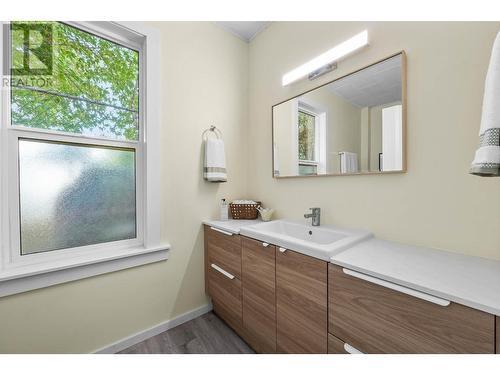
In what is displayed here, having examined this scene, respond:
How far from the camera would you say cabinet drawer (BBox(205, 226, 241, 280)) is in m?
1.42

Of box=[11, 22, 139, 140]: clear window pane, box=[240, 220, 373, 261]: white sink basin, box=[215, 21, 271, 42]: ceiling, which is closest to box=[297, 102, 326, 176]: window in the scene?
box=[240, 220, 373, 261]: white sink basin

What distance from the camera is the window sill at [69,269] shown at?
1066 millimetres

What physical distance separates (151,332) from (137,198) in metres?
0.99

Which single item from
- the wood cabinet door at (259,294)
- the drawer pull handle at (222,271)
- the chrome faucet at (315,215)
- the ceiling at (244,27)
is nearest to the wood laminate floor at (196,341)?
the wood cabinet door at (259,294)

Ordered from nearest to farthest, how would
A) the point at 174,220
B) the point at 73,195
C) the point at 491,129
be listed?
1. the point at 491,129
2. the point at 73,195
3. the point at 174,220

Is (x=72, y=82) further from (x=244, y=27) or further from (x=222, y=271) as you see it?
(x=222, y=271)

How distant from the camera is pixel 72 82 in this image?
129cm

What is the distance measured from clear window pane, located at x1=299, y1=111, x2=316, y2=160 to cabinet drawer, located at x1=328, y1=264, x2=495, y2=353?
0.92 metres

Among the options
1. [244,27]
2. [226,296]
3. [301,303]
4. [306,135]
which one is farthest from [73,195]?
[244,27]

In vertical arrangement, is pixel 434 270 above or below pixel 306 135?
below

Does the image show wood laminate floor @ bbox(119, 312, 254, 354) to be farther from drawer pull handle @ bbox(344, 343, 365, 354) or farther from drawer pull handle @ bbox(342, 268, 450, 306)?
drawer pull handle @ bbox(342, 268, 450, 306)

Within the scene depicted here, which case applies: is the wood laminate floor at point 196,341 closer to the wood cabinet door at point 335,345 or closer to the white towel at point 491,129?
the wood cabinet door at point 335,345

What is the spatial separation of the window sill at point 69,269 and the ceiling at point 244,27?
202cm

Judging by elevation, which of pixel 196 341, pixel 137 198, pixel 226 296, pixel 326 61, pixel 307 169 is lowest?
pixel 196 341
